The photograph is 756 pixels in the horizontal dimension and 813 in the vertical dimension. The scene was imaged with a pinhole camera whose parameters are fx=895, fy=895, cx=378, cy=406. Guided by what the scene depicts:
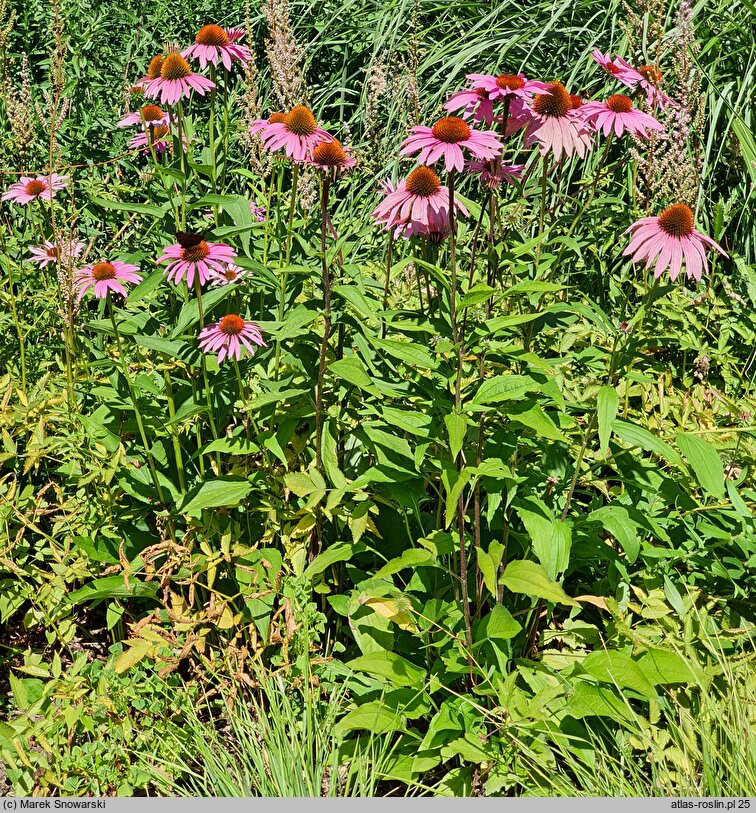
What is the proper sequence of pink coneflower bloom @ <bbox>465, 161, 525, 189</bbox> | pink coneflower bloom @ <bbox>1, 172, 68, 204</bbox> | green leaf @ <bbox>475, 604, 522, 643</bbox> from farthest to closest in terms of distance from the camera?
pink coneflower bloom @ <bbox>1, 172, 68, 204</bbox>
pink coneflower bloom @ <bbox>465, 161, 525, 189</bbox>
green leaf @ <bbox>475, 604, 522, 643</bbox>

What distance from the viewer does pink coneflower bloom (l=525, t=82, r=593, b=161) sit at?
2.04m

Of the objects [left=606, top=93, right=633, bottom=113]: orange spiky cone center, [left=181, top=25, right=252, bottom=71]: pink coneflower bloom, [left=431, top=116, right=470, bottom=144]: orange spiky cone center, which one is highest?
[left=181, top=25, right=252, bottom=71]: pink coneflower bloom

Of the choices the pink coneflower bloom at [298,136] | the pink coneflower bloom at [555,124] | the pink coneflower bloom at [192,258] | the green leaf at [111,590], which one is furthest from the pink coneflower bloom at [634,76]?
the green leaf at [111,590]

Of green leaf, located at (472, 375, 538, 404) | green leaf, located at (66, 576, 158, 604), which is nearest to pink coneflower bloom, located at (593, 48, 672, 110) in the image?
green leaf, located at (472, 375, 538, 404)

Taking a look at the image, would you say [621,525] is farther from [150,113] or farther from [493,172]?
[150,113]

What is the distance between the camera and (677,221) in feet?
6.14

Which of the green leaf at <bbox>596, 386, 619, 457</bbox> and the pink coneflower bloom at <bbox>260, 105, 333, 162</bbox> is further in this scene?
the pink coneflower bloom at <bbox>260, 105, 333, 162</bbox>

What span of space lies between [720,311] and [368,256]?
141 cm

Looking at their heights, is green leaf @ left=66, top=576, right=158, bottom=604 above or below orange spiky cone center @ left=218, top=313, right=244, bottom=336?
below

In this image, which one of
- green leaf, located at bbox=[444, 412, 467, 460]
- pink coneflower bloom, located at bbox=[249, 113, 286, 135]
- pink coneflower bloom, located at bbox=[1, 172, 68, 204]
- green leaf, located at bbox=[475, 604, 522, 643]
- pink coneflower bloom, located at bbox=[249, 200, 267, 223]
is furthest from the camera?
pink coneflower bloom, located at bbox=[1, 172, 68, 204]

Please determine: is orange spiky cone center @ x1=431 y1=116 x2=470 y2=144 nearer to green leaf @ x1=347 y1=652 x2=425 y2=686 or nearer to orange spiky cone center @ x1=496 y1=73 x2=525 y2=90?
orange spiky cone center @ x1=496 y1=73 x2=525 y2=90

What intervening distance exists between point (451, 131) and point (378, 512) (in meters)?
0.91

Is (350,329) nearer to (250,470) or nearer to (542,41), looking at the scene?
(250,470)

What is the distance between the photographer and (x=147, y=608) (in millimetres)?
2463
